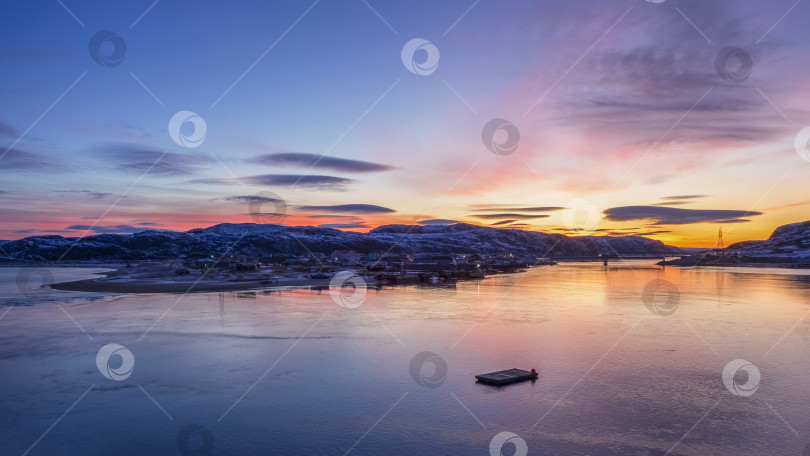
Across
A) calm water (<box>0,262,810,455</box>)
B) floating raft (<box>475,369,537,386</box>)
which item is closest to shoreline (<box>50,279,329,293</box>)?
calm water (<box>0,262,810,455</box>)

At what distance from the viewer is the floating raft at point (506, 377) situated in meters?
26.4

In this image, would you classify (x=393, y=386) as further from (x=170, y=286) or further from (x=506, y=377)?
(x=170, y=286)

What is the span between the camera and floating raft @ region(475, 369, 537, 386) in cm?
2641

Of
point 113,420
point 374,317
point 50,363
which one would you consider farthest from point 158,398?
point 374,317

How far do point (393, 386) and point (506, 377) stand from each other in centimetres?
589

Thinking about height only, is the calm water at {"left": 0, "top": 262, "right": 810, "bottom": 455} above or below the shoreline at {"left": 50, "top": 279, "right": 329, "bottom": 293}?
below

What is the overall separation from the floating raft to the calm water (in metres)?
0.58

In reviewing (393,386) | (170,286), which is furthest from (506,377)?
(170,286)

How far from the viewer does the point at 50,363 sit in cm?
2991

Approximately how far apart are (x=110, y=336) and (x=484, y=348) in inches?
1090

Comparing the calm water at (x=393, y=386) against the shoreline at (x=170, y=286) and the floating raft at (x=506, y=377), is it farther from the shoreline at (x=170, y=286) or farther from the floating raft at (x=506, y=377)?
the shoreline at (x=170, y=286)

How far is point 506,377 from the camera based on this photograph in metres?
26.7

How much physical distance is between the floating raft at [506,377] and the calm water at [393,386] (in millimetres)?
577

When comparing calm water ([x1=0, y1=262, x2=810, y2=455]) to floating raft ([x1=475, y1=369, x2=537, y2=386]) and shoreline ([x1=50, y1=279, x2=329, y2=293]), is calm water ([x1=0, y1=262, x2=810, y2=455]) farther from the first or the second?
shoreline ([x1=50, y1=279, x2=329, y2=293])
